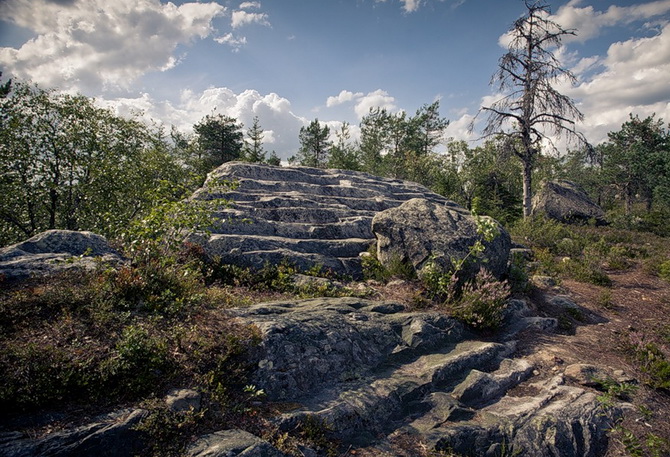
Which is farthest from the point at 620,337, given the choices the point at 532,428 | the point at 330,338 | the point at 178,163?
the point at 178,163

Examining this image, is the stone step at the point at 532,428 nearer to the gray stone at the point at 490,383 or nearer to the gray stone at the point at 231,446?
the gray stone at the point at 490,383

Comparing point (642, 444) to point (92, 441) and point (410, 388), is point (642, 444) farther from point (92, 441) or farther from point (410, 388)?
point (92, 441)

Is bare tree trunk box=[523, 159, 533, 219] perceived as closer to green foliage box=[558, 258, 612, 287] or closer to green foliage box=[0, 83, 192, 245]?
green foliage box=[558, 258, 612, 287]

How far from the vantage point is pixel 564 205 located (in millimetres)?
26875

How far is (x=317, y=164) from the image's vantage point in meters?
47.9

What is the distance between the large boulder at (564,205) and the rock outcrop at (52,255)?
93.9 feet

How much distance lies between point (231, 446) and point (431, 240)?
7.87m

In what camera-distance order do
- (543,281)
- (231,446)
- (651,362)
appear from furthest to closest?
1. (543,281)
2. (651,362)
3. (231,446)

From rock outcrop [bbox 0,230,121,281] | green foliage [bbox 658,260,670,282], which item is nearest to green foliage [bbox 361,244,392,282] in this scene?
rock outcrop [bbox 0,230,121,281]

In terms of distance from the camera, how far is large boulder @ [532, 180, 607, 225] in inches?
1048

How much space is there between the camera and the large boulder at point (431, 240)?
9.86 metres

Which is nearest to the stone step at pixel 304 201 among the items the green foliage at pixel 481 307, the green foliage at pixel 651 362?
the green foliage at pixel 481 307

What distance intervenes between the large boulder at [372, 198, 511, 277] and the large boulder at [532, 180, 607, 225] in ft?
63.6

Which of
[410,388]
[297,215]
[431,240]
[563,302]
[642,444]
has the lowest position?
[642,444]
